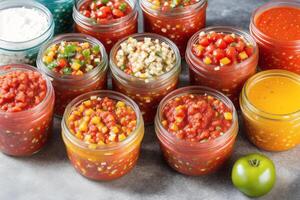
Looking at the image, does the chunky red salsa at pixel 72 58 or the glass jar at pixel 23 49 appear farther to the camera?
the glass jar at pixel 23 49

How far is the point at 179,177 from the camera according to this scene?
4.47 m

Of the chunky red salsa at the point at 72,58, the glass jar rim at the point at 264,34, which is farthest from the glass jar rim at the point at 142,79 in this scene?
the glass jar rim at the point at 264,34

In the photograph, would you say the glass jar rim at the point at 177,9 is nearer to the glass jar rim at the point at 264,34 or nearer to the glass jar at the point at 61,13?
the glass jar rim at the point at 264,34

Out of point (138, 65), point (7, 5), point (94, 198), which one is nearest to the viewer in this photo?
point (94, 198)

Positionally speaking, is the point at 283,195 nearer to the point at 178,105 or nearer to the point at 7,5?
the point at 178,105

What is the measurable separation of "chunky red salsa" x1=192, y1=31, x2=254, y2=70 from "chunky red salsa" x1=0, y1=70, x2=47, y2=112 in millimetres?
1213

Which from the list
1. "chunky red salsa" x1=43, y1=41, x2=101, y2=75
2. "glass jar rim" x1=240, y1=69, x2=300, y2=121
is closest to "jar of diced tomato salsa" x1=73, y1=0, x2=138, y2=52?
"chunky red salsa" x1=43, y1=41, x2=101, y2=75

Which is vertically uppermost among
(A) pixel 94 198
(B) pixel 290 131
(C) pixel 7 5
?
(C) pixel 7 5

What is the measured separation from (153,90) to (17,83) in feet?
3.25

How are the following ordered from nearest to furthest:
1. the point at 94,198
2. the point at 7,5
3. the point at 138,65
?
the point at 94,198 → the point at 138,65 → the point at 7,5

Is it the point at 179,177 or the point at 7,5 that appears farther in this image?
the point at 7,5

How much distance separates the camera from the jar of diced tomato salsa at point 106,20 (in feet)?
16.3

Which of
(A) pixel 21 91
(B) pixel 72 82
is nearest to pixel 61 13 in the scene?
(B) pixel 72 82

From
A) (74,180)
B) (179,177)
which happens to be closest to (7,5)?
(74,180)
